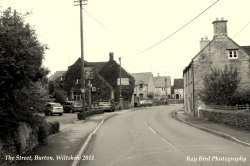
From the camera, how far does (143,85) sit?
353 feet

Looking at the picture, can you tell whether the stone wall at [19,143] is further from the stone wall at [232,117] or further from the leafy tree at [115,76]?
the leafy tree at [115,76]

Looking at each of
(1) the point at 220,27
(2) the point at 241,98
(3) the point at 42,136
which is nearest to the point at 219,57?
(1) the point at 220,27

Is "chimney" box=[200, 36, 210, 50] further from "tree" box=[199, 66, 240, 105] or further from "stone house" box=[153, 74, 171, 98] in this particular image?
"stone house" box=[153, 74, 171, 98]

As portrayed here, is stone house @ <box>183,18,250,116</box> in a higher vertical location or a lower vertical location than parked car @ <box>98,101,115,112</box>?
higher

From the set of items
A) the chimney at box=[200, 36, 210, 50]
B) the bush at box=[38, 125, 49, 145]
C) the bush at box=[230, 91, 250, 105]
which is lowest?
the bush at box=[38, 125, 49, 145]

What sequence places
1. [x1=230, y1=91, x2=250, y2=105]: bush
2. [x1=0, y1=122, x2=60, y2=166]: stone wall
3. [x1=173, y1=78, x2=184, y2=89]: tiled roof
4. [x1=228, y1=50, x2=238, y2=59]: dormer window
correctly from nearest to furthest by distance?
[x1=0, y1=122, x2=60, y2=166]: stone wall
[x1=230, y1=91, x2=250, y2=105]: bush
[x1=228, y1=50, x2=238, y2=59]: dormer window
[x1=173, y1=78, x2=184, y2=89]: tiled roof

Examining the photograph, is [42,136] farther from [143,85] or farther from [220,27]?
[143,85]

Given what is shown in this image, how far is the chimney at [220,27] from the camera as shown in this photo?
39.4 meters

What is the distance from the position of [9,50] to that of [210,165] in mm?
6439

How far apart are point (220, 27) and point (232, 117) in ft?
58.5

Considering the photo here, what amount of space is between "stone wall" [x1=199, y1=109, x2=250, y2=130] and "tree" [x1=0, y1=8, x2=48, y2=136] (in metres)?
13.1

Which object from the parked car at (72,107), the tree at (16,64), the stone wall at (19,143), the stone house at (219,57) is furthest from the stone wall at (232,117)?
the parked car at (72,107)

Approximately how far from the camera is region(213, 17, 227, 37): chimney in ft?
129

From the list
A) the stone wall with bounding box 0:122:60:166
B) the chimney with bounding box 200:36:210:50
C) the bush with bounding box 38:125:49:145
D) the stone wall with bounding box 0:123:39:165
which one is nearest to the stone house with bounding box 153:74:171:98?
the chimney with bounding box 200:36:210:50
